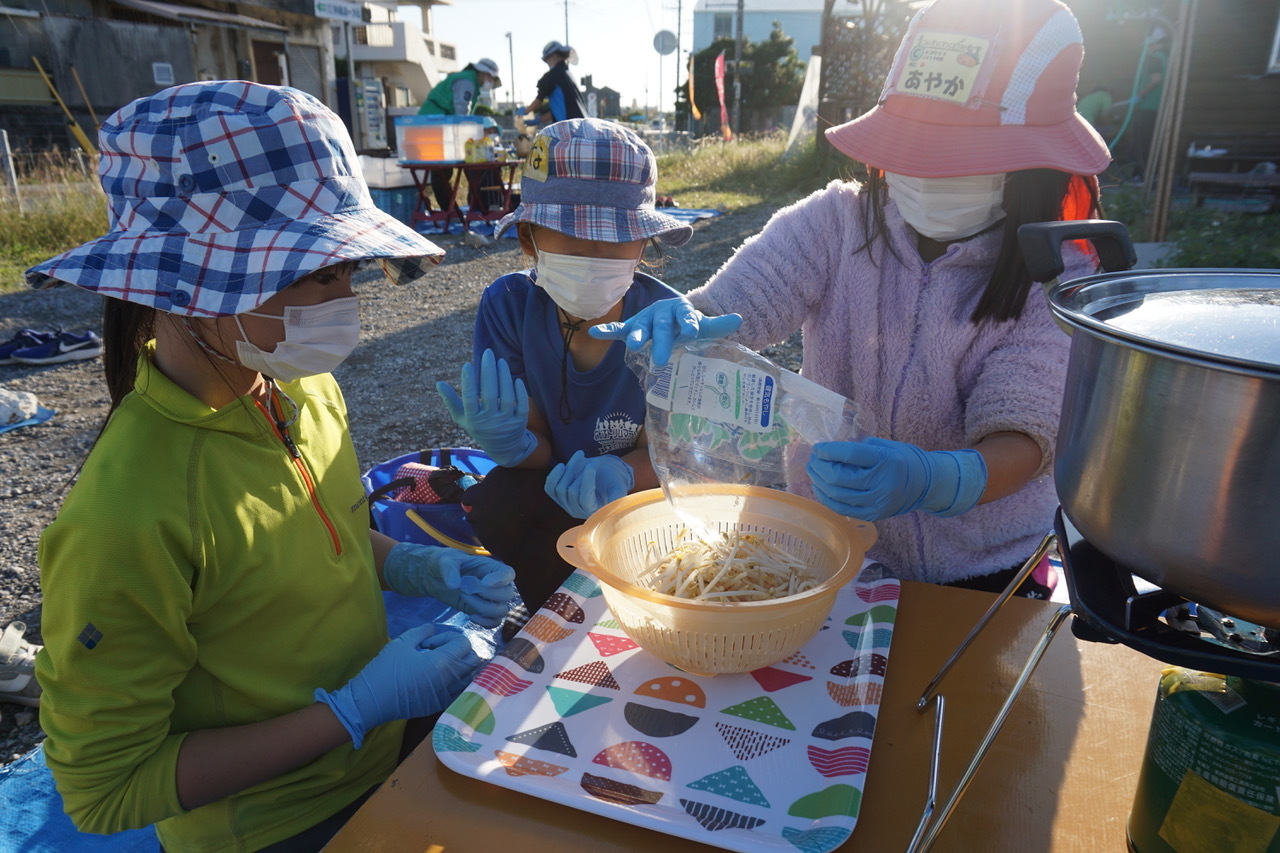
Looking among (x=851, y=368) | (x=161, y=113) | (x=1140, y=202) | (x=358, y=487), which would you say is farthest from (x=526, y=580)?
(x=1140, y=202)

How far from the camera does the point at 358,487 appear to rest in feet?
5.38

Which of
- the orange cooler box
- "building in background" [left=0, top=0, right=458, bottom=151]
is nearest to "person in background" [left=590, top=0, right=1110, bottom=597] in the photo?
the orange cooler box

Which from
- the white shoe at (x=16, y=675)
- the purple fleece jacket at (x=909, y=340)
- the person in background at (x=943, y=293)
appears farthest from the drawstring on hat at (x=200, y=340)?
the white shoe at (x=16, y=675)

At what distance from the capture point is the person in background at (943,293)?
1438 mm

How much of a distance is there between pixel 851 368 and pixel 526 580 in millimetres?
1232

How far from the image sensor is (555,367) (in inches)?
88.6

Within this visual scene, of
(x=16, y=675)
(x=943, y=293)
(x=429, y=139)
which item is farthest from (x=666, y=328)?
(x=429, y=139)

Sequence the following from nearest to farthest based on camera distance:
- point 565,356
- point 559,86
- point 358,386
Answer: point 565,356 → point 358,386 → point 559,86

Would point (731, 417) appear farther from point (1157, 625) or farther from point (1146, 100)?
point (1146, 100)

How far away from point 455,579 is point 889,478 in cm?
92

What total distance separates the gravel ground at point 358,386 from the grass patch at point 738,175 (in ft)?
12.8

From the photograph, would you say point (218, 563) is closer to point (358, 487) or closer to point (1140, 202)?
point (358, 487)

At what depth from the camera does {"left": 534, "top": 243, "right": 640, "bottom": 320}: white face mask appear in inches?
78.0

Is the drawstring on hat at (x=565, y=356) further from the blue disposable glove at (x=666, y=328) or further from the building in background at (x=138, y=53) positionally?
the building in background at (x=138, y=53)
